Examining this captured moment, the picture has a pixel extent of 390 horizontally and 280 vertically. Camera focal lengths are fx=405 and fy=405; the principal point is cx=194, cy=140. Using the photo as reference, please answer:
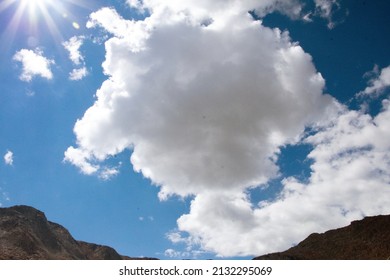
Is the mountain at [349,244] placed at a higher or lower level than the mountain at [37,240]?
lower

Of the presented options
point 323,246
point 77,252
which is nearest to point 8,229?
point 77,252

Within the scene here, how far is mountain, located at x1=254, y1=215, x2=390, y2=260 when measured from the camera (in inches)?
3152

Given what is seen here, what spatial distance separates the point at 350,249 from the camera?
86.1m

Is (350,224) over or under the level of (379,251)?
over

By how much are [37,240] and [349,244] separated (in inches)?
3018

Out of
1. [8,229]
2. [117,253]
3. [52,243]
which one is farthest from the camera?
[117,253]

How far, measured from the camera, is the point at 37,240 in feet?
346

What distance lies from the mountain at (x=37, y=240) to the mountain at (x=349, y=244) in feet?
173

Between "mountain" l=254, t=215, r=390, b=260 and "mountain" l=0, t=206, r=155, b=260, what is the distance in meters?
52.8

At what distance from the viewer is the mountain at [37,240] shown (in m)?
93.8

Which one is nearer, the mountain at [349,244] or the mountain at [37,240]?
the mountain at [349,244]

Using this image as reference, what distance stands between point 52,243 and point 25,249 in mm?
18411
